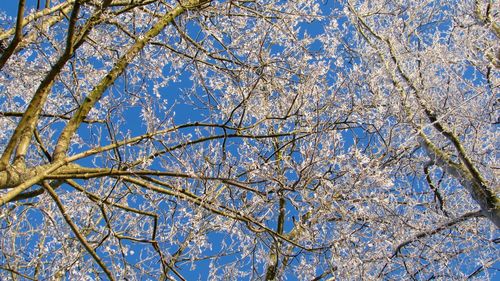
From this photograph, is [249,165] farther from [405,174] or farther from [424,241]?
[405,174]

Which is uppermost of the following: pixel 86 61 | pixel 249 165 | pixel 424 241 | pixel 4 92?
pixel 86 61

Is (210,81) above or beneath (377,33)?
beneath

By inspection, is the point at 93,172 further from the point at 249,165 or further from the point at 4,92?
the point at 4,92

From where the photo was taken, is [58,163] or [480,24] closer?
[58,163]

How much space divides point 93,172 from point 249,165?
3.88ft

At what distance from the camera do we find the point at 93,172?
144 inches

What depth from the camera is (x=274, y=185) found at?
401 cm

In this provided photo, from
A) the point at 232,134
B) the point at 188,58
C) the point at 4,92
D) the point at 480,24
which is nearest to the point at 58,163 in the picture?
the point at 232,134

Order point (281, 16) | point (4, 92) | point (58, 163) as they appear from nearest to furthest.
Result: point (58, 163) < point (4, 92) < point (281, 16)

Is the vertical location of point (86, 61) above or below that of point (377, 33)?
below

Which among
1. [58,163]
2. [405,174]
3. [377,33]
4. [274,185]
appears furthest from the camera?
[377,33]

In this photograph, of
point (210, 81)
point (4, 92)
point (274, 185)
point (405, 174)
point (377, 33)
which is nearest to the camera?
point (274, 185)

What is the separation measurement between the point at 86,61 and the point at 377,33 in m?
4.43

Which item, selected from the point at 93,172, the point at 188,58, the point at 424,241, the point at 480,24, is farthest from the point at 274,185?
the point at 480,24
